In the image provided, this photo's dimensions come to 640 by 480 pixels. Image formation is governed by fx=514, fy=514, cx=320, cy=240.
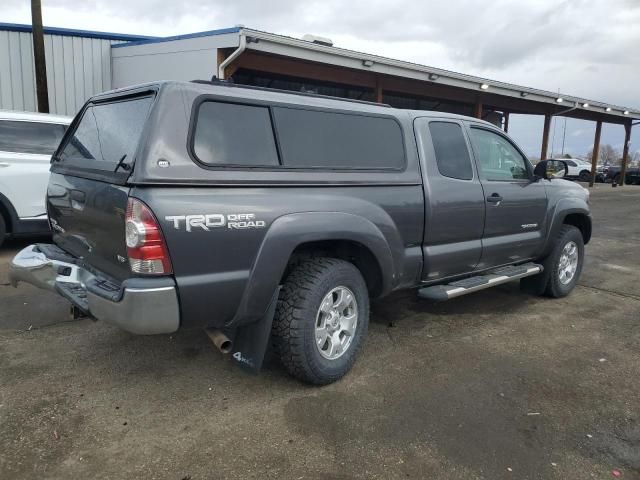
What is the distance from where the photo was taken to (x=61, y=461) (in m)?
2.61

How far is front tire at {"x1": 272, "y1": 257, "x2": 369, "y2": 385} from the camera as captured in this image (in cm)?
321

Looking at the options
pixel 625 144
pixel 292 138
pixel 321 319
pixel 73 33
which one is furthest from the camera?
pixel 625 144

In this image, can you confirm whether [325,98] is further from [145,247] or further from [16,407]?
[16,407]

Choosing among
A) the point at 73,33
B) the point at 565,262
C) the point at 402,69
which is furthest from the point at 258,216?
the point at 73,33

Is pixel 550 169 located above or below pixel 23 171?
above

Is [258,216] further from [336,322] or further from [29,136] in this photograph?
[29,136]

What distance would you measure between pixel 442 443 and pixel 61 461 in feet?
6.57

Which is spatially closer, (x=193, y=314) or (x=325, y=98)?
(x=193, y=314)

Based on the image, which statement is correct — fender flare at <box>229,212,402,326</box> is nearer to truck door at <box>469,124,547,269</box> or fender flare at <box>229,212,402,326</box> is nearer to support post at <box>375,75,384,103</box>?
truck door at <box>469,124,547,269</box>

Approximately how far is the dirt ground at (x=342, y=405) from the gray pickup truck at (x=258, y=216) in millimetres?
375

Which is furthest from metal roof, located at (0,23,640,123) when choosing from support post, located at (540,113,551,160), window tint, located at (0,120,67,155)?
window tint, located at (0,120,67,155)

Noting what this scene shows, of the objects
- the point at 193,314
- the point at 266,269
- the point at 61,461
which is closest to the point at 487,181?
the point at 266,269

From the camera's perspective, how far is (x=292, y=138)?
329 cm

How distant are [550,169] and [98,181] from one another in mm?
4341
